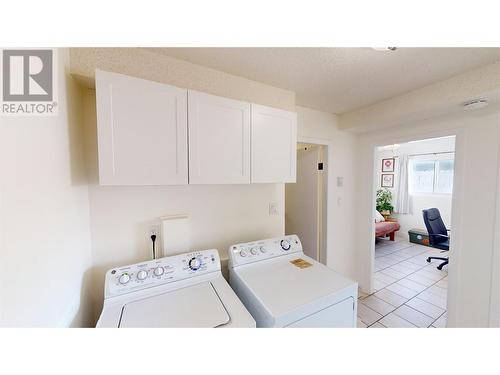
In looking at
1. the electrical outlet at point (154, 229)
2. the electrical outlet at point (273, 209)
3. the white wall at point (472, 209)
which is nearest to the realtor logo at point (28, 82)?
the electrical outlet at point (154, 229)

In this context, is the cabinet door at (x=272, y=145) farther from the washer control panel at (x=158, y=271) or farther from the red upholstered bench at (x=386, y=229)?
the red upholstered bench at (x=386, y=229)

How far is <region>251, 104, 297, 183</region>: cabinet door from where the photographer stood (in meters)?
1.30

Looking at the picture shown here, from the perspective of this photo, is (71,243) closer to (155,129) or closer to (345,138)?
(155,129)

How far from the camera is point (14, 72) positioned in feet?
2.15

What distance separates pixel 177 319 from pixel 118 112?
1.08 meters

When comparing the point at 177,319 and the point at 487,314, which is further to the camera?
the point at 487,314

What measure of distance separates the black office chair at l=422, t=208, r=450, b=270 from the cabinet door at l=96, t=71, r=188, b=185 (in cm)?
422

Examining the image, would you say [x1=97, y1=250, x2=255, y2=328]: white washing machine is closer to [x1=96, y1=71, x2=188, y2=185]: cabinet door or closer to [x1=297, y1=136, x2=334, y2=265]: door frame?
[x1=96, y1=71, x2=188, y2=185]: cabinet door

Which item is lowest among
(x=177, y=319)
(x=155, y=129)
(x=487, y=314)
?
(x=487, y=314)

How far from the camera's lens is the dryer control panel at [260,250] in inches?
53.3

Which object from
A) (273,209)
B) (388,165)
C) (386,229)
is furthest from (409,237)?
(273,209)

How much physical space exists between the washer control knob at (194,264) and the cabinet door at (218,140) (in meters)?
0.55

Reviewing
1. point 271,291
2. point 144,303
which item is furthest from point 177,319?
point 271,291

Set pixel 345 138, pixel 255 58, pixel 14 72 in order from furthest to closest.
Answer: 1. pixel 345 138
2. pixel 255 58
3. pixel 14 72
